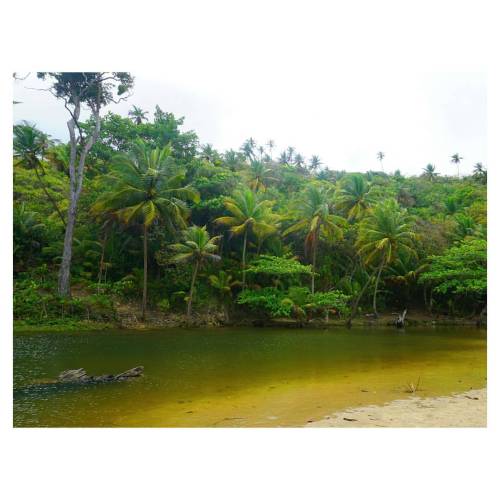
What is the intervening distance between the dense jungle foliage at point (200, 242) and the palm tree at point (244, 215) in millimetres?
77

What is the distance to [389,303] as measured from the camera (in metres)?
27.4

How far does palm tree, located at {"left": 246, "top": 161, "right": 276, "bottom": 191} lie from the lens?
30.9 meters

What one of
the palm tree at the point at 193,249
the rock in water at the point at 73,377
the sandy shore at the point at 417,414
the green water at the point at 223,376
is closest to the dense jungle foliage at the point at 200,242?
the palm tree at the point at 193,249

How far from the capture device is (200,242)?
2016 cm

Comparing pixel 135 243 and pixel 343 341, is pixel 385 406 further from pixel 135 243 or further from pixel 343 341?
pixel 135 243

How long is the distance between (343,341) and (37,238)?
16.5 m

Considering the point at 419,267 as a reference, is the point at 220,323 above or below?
below

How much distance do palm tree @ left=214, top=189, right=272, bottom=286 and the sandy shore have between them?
1593 centimetres

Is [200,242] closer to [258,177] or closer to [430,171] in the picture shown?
[258,177]

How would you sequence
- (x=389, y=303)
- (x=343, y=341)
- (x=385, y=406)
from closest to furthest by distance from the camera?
1. (x=385, y=406)
2. (x=343, y=341)
3. (x=389, y=303)

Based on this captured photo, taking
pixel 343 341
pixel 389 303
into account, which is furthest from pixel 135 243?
pixel 389 303

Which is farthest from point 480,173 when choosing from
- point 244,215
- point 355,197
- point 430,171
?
point 244,215

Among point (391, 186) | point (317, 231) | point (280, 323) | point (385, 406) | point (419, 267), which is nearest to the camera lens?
point (385, 406)

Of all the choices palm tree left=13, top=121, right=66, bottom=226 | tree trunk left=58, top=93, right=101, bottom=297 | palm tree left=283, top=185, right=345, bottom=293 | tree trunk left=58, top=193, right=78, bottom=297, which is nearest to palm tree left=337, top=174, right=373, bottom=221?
palm tree left=283, top=185, right=345, bottom=293
